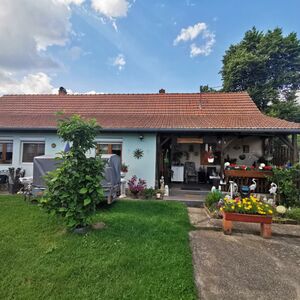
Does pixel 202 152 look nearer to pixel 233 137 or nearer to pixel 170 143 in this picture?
pixel 170 143

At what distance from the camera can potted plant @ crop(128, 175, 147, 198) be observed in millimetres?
7159

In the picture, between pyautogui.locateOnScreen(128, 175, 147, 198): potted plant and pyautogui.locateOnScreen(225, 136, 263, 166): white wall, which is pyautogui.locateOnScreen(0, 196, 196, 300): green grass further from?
pyautogui.locateOnScreen(225, 136, 263, 166): white wall

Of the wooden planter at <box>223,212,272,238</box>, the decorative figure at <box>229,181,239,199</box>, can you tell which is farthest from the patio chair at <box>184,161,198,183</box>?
the wooden planter at <box>223,212,272,238</box>

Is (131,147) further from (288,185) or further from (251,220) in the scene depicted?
(288,185)

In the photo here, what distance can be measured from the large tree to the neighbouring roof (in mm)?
6948

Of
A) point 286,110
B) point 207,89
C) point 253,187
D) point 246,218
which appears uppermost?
point 207,89

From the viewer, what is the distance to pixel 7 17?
24.0ft

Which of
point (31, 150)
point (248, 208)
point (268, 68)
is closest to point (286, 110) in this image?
point (268, 68)

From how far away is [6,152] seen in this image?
841cm

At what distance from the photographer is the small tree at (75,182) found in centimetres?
385

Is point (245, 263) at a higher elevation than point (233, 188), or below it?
below

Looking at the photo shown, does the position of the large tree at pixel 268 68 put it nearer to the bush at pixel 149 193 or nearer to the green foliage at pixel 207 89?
the green foliage at pixel 207 89

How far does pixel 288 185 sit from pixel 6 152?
10553mm

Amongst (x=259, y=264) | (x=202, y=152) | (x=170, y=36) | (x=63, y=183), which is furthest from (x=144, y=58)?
(x=259, y=264)
